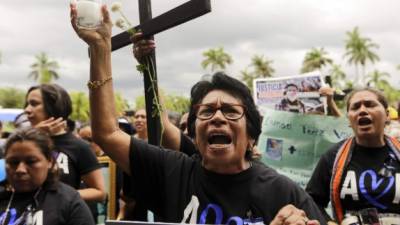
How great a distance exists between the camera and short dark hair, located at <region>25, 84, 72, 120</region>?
350 centimetres

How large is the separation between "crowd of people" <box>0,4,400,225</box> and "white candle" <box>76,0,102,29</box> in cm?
3

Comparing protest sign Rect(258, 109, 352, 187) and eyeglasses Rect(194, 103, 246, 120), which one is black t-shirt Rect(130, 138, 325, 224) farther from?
protest sign Rect(258, 109, 352, 187)

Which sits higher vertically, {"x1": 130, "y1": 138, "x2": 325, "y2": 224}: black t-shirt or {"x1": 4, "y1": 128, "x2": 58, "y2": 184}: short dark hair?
{"x1": 4, "y1": 128, "x2": 58, "y2": 184}: short dark hair

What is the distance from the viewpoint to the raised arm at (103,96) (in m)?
2.05

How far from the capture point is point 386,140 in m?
3.43

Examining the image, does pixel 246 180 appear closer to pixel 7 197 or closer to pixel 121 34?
pixel 121 34

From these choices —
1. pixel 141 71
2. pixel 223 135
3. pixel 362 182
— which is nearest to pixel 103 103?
pixel 141 71

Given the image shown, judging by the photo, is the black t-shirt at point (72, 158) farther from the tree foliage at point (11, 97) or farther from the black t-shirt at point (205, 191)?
the tree foliage at point (11, 97)

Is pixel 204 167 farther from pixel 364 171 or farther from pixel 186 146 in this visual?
pixel 364 171

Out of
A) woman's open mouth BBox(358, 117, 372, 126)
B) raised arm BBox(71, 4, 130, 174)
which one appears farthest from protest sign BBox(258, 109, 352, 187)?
raised arm BBox(71, 4, 130, 174)

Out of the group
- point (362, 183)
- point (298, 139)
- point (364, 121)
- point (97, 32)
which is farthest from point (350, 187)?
point (97, 32)

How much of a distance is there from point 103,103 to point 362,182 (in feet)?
6.04

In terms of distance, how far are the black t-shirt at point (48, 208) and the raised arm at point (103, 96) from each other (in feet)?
2.60

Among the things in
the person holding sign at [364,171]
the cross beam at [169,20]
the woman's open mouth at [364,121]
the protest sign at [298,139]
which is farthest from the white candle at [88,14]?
the protest sign at [298,139]
